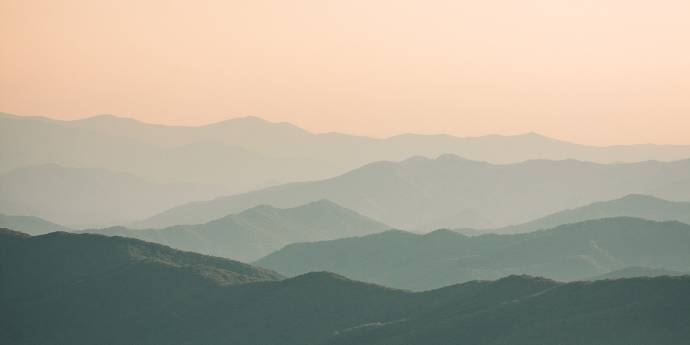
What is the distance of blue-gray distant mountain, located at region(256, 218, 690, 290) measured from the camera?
16012cm

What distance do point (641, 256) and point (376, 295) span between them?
265 feet

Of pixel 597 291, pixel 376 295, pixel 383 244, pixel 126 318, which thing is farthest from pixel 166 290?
pixel 383 244

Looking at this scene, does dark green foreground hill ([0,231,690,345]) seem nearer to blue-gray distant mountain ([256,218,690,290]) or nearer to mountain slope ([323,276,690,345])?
mountain slope ([323,276,690,345])

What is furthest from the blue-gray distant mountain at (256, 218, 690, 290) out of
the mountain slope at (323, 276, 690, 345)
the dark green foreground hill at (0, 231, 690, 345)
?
the mountain slope at (323, 276, 690, 345)

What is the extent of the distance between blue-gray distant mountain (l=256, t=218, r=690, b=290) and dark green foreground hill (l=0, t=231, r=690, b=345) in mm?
51559

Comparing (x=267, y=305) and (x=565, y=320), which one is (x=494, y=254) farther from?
(x=565, y=320)

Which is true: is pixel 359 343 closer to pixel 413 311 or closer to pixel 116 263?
pixel 413 311

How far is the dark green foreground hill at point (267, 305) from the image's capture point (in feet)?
248

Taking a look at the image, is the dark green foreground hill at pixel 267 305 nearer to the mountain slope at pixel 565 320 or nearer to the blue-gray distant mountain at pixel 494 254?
the mountain slope at pixel 565 320

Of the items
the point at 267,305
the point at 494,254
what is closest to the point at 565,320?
the point at 267,305

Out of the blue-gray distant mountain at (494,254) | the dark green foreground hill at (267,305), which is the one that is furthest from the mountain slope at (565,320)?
the blue-gray distant mountain at (494,254)

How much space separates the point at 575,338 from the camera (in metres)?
72.3

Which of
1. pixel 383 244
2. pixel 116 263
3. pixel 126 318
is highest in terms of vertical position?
pixel 383 244

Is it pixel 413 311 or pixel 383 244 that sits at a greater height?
pixel 383 244
